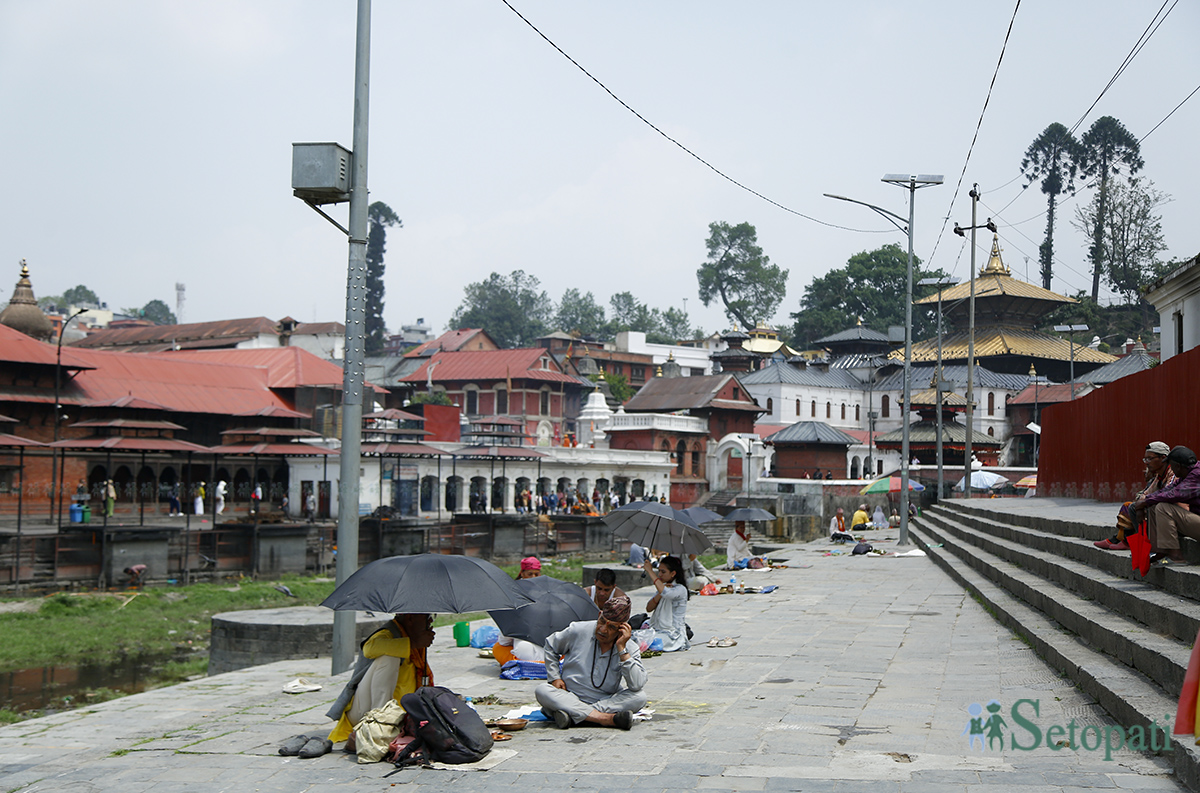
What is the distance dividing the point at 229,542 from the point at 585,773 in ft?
69.0

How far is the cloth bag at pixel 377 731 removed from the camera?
6.64m

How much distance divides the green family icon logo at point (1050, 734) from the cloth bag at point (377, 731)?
360cm

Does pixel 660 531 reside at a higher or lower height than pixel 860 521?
higher

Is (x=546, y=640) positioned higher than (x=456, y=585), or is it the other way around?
(x=456, y=585)

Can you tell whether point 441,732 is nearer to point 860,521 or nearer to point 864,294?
point 860,521

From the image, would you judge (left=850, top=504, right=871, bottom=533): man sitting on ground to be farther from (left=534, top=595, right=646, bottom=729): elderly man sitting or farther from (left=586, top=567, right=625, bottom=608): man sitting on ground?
(left=534, top=595, right=646, bottom=729): elderly man sitting

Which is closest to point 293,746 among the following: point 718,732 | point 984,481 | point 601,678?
point 601,678

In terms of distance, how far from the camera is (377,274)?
86062 millimetres

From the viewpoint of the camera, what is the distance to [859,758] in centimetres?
629

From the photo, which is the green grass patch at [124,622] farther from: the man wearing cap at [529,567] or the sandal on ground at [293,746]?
the sandal on ground at [293,746]

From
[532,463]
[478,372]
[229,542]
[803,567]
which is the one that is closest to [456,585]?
[803,567]

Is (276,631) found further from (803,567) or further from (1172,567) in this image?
(803,567)

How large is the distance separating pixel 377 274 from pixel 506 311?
25.9 meters

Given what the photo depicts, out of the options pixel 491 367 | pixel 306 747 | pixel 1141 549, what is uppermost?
pixel 491 367
